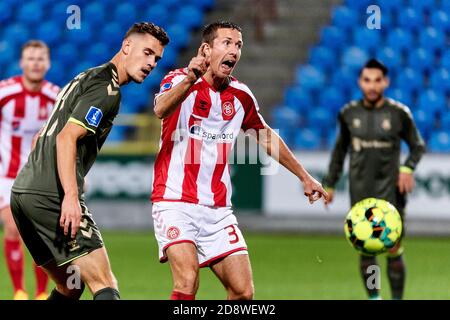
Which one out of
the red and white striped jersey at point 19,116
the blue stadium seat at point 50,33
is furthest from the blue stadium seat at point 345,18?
the red and white striped jersey at point 19,116

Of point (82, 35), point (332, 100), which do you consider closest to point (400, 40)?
point (332, 100)

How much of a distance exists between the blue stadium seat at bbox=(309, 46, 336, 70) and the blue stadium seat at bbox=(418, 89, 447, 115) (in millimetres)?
1859

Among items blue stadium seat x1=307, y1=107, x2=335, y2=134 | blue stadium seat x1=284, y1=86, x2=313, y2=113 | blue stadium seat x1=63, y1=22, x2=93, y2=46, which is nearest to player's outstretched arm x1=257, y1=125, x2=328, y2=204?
blue stadium seat x1=307, y1=107, x2=335, y2=134

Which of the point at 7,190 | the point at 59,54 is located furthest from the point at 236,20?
the point at 7,190

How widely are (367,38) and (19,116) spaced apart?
8678 mm

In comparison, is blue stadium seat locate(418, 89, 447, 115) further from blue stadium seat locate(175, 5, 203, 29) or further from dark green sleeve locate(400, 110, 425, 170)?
dark green sleeve locate(400, 110, 425, 170)

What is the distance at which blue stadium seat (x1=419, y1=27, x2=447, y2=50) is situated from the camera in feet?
52.2

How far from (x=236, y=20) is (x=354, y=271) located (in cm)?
802

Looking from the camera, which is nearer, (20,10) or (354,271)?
(354,271)

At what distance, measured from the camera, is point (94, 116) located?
5344 mm

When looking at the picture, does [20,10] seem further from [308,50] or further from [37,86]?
[37,86]

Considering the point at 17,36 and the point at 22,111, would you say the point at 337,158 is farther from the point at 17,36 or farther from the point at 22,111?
the point at 17,36

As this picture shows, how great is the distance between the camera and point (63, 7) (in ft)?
59.5

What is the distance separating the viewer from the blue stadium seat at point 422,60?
15828 mm
